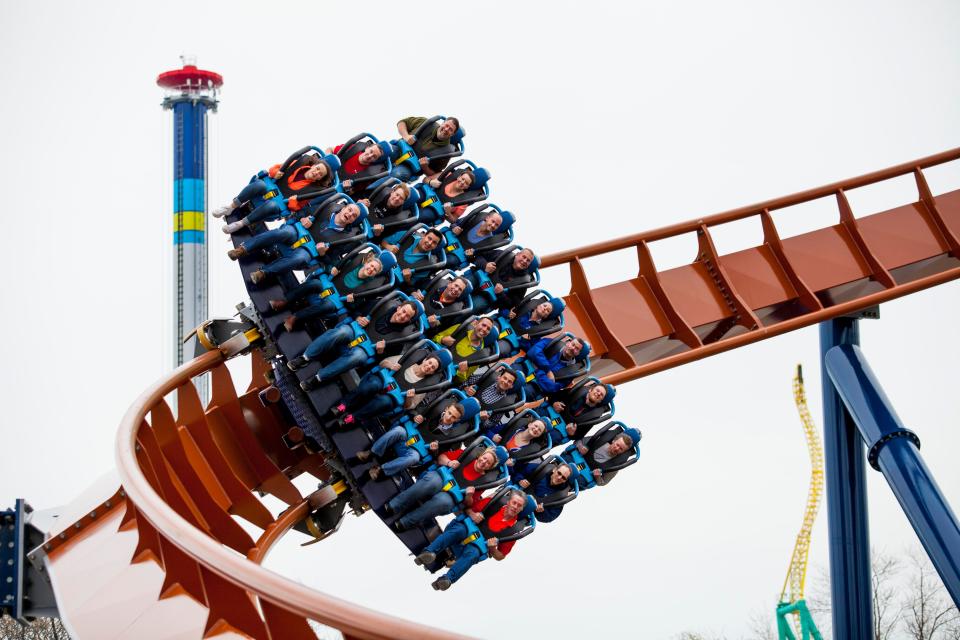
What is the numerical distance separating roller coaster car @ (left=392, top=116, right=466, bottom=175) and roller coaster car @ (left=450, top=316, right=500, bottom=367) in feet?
3.46

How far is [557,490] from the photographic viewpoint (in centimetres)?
809

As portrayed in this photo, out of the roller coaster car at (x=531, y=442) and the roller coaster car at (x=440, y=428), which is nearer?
the roller coaster car at (x=440, y=428)

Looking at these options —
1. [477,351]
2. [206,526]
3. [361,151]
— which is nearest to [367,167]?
[361,151]

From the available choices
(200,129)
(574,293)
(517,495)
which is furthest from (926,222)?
(200,129)

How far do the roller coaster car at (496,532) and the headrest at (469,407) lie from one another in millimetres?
442

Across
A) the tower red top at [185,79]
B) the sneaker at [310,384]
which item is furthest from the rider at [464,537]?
the tower red top at [185,79]

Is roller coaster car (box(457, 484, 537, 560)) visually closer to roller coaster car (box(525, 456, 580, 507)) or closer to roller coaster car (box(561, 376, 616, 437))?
roller coaster car (box(525, 456, 580, 507))

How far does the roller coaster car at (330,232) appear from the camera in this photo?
25.2 ft

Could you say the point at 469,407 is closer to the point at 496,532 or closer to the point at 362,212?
the point at 496,532

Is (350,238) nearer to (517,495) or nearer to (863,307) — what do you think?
(517,495)

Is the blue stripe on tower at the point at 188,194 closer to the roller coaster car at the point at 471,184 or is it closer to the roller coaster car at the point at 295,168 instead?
the roller coaster car at the point at 471,184

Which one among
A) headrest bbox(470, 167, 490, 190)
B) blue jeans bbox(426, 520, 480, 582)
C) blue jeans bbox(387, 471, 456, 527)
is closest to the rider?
blue jeans bbox(426, 520, 480, 582)

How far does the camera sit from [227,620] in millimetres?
4828

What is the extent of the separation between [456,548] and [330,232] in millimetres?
1843
